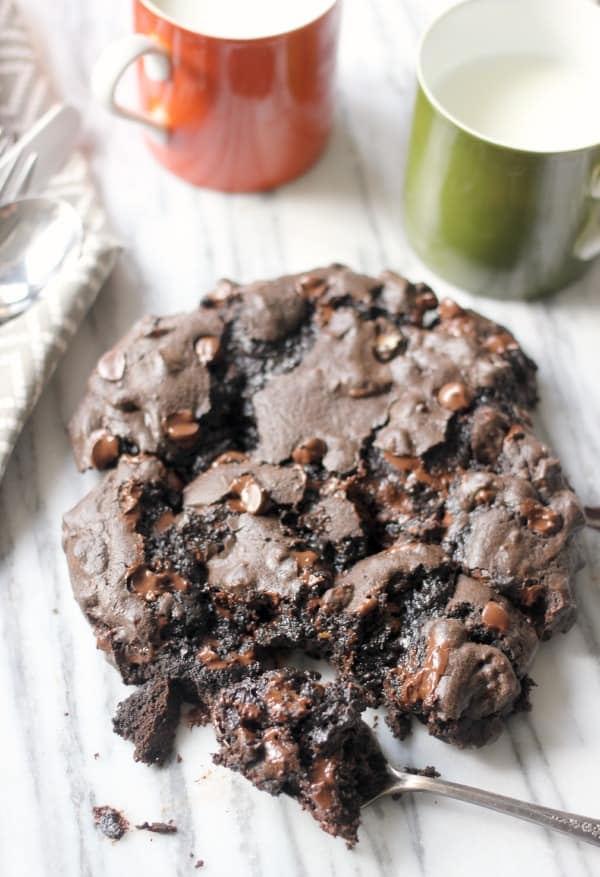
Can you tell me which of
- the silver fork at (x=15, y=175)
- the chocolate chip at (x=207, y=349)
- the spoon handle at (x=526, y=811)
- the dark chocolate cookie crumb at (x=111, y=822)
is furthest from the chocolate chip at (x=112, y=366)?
the spoon handle at (x=526, y=811)

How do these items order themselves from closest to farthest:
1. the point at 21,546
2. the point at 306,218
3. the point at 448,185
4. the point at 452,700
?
1. the point at 452,700
2. the point at 21,546
3. the point at 448,185
4. the point at 306,218

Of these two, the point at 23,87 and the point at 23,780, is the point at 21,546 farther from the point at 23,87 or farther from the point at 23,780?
the point at 23,87

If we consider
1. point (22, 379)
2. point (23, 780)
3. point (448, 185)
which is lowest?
point (23, 780)

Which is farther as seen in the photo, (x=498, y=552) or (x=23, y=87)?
(x=23, y=87)

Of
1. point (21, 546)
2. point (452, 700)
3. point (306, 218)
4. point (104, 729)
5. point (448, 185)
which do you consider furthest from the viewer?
point (306, 218)

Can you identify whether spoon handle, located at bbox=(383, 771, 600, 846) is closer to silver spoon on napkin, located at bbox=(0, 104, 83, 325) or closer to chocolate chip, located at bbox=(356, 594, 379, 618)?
chocolate chip, located at bbox=(356, 594, 379, 618)

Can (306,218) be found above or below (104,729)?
above

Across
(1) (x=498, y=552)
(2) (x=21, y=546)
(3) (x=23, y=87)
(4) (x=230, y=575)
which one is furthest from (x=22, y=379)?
(1) (x=498, y=552)

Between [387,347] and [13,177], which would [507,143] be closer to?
[387,347]
